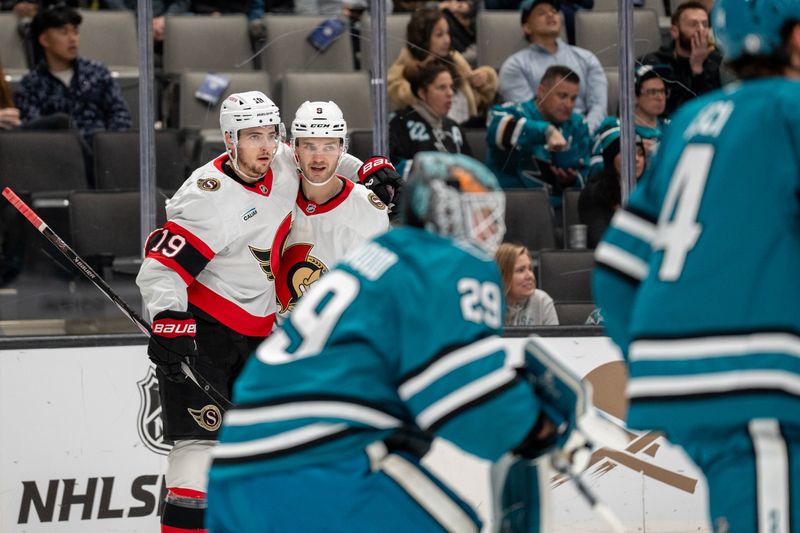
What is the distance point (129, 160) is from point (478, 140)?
1.16 meters

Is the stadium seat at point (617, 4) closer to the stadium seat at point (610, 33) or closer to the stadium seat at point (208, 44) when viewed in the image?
the stadium seat at point (610, 33)

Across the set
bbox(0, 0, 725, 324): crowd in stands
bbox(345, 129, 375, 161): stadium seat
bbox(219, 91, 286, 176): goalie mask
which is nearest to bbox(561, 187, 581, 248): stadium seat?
bbox(0, 0, 725, 324): crowd in stands

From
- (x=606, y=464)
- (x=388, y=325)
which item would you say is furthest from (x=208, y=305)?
(x=388, y=325)

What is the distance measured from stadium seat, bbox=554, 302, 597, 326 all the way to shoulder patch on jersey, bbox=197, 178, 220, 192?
145 cm

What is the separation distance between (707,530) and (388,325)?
9.62ft

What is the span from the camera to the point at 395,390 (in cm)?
209

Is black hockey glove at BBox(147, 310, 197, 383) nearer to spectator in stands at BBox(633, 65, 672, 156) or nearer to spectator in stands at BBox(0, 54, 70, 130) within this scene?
spectator in stands at BBox(0, 54, 70, 130)

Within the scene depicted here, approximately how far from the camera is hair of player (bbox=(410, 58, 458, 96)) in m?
4.90

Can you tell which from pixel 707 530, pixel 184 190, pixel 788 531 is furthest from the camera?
pixel 707 530

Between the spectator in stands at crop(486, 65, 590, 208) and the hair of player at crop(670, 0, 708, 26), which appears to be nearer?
the hair of player at crop(670, 0, 708, 26)

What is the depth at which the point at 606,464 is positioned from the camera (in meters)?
4.69

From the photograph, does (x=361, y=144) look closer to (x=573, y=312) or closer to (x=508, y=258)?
(x=508, y=258)

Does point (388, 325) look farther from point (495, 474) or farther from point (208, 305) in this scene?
point (208, 305)

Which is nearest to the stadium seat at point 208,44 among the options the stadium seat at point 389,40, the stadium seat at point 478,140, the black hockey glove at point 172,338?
the stadium seat at point 389,40
